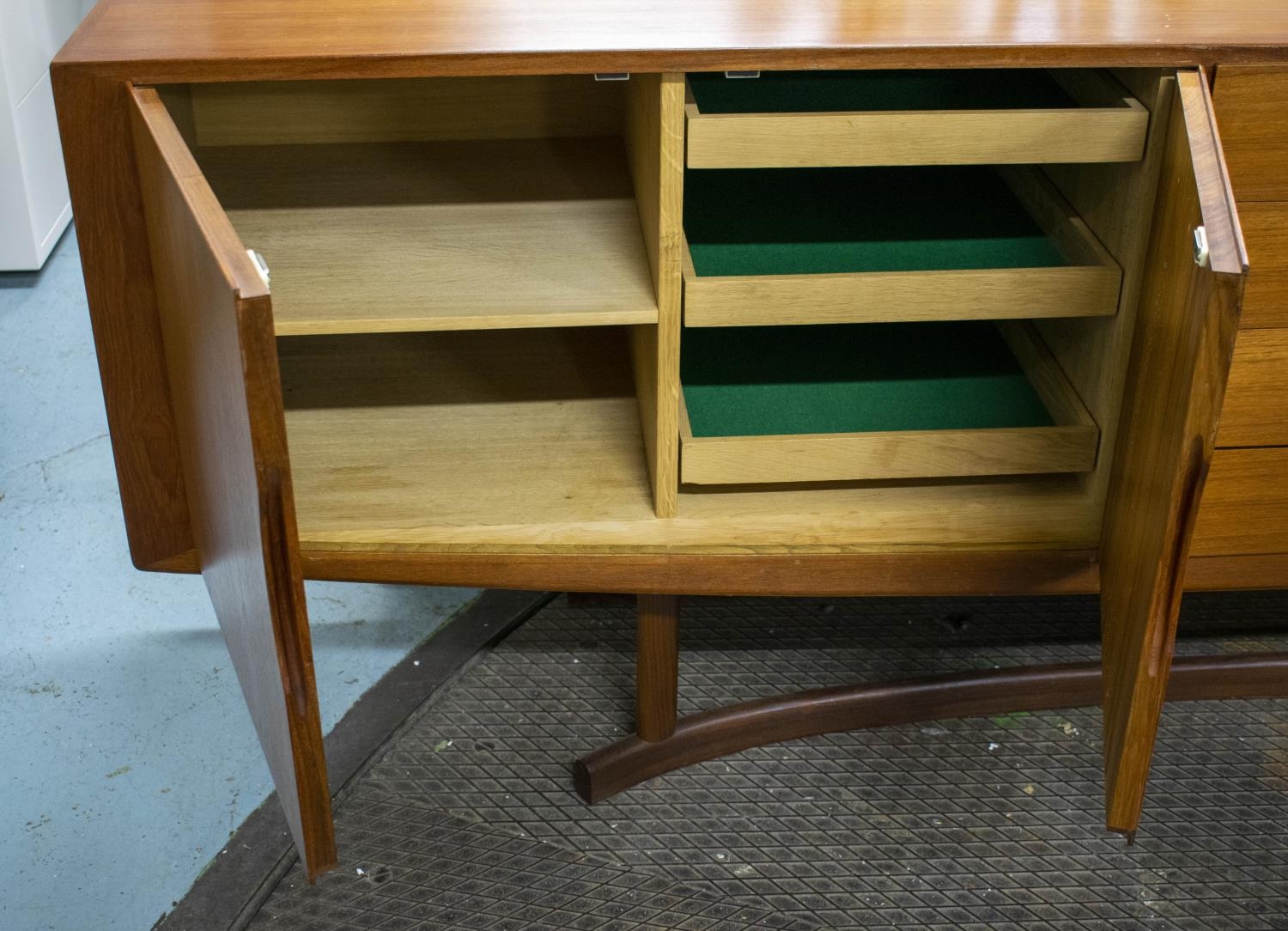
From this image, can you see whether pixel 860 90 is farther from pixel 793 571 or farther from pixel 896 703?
pixel 896 703

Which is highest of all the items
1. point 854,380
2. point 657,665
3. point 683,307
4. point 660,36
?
point 660,36

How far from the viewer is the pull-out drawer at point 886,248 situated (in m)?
1.26

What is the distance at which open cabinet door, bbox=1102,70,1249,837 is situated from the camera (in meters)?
1.00

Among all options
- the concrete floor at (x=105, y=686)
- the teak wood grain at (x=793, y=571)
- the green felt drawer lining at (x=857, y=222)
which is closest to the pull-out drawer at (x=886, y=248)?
the green felt drawer lining at (x=857, y=222)

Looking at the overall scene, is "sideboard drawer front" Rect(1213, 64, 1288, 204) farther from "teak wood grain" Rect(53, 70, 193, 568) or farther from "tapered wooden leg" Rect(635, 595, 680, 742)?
"teak wood grain" Rect(53, 70, 193, 568)

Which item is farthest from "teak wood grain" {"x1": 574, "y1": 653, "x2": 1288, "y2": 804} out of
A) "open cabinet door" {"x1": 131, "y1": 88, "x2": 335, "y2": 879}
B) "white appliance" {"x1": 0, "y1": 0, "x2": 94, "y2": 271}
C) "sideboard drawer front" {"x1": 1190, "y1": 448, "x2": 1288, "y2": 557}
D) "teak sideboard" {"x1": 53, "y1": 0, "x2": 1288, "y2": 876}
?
"white appliance" {"x1": 0, "y1": 0, "x2": 94, "y2": 271}

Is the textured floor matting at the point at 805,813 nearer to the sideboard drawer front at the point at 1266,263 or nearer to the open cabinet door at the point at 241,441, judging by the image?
the open cabinet door at the point at 241,441

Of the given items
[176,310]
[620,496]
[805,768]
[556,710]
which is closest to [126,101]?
[176,310]

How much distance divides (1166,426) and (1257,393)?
248 mm

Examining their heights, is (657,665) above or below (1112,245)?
below

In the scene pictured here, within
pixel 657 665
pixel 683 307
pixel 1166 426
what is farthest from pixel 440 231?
pixel 1166 426

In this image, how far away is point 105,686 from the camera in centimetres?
192

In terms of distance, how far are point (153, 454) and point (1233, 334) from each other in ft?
3.19

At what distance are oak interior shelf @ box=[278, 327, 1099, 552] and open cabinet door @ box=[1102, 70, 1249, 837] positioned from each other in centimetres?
18
